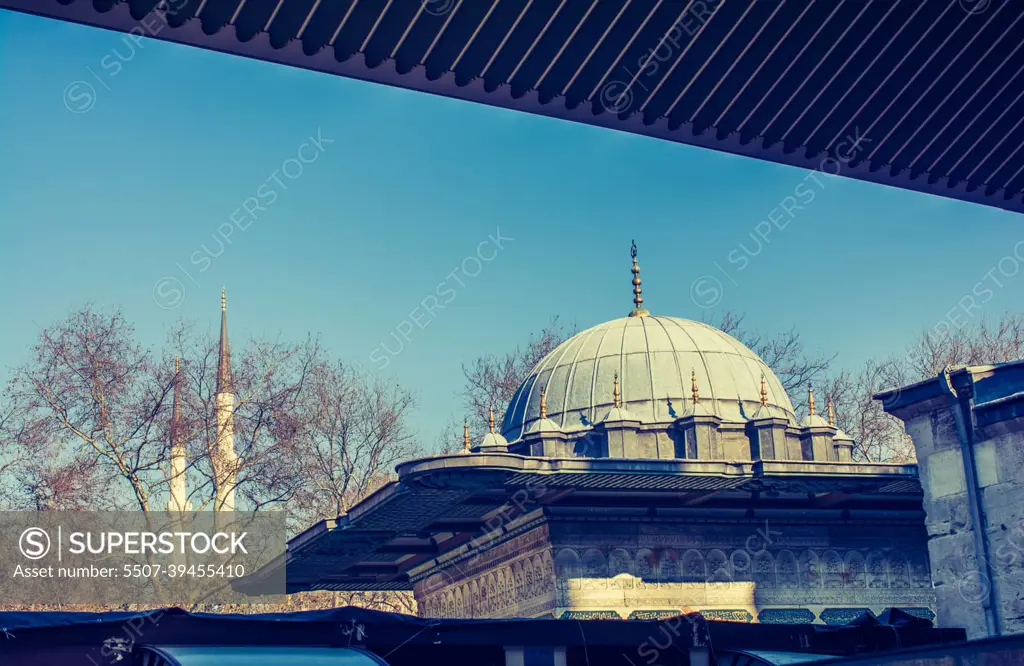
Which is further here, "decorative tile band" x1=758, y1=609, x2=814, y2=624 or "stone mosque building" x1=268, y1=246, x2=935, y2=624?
"decorative tile band" x1=758, y1=609, x2=814, y2=624

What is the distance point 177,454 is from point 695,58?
26183 mm

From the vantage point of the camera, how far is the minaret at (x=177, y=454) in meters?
29.4

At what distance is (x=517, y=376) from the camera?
1532 inches

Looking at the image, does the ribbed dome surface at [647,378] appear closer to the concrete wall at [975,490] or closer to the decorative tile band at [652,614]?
the decorative tile band at [652,614]

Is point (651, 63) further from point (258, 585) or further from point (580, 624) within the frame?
point (258, 585)

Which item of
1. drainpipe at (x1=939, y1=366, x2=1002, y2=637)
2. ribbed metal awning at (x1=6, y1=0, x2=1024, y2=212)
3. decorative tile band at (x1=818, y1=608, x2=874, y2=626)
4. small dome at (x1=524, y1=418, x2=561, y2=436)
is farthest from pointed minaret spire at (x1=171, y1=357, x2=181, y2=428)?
ribbed metal awning at (x1=6, y1=0, x2=1024, y2=212)

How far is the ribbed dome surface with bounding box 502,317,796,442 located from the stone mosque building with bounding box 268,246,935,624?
498 mm

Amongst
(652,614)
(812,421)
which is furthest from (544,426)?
(652,614)

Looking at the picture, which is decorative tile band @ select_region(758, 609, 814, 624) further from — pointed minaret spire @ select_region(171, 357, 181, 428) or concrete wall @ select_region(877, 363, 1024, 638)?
pointed minaret spire @ select_region(171, 357, 181, 428)

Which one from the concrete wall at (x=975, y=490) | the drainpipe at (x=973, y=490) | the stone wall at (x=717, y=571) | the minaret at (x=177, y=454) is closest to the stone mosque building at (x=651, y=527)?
the stone wall at (x=717, y=571)

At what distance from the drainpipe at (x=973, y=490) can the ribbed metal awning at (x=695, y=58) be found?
767 centimetres

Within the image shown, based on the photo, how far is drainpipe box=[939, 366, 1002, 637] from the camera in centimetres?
1267

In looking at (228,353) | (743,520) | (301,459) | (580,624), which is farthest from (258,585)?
(580,624)

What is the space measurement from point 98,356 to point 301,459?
5895 millimetres
